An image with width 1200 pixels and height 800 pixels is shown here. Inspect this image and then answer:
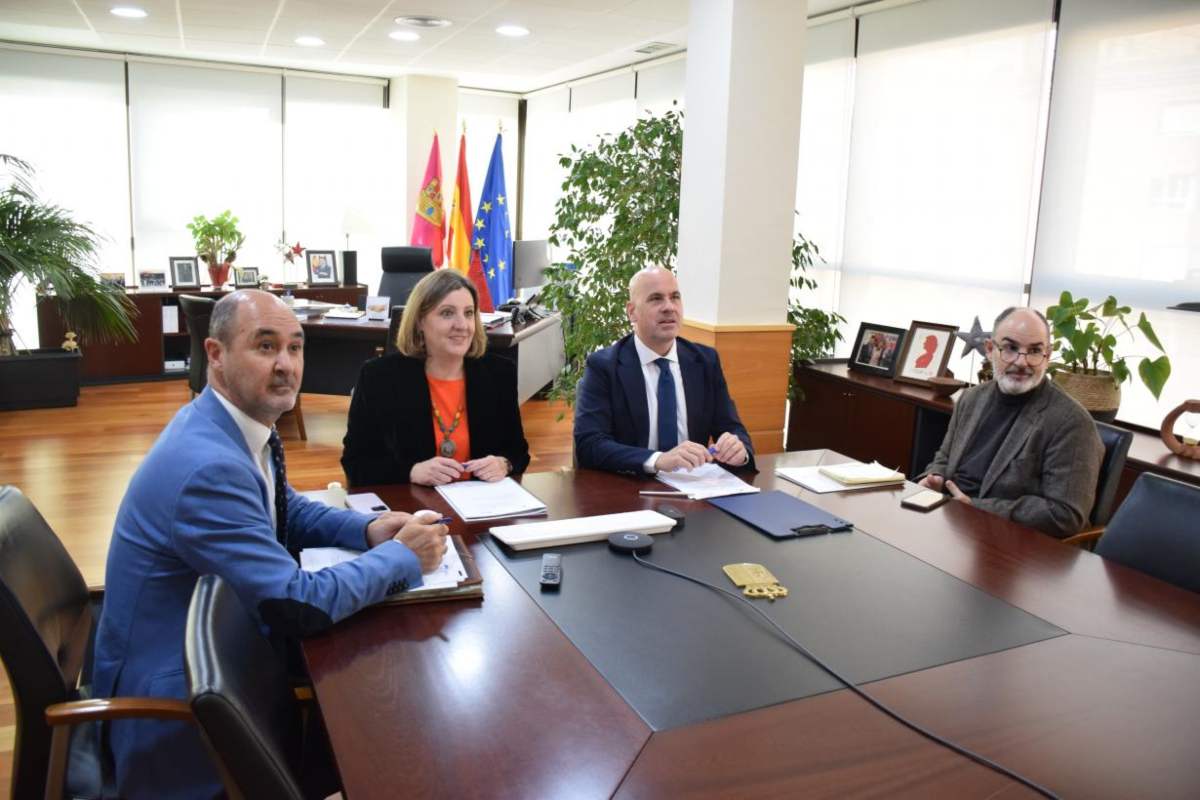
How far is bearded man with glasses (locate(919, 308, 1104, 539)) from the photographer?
95.5 inches

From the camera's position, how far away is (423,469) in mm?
2320

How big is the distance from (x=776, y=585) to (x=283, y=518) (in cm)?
99

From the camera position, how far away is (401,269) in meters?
6.72

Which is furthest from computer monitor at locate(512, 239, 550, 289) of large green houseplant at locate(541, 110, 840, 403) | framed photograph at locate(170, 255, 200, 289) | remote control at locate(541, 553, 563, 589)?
remote control at locate(541, 553, 563, 589)

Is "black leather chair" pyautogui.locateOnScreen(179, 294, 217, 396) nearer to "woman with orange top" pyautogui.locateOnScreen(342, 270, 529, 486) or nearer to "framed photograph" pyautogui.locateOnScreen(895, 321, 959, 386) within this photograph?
"woman with orange top" pyautogui.locateOnScreen(342, 270, 529, 486)

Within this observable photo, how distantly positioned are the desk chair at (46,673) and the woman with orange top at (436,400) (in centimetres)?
90

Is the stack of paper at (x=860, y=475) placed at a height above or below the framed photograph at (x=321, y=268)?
below

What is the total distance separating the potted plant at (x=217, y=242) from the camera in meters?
7.05

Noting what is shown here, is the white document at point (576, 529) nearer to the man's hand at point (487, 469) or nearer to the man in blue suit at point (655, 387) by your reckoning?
the man's hand at point (487, 469)

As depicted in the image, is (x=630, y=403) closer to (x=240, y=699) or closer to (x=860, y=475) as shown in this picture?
(x=860, y=475)

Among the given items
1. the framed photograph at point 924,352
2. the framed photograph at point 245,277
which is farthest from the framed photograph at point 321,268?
the framed photograph at point 924,352

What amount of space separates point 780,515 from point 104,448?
453 centimetres

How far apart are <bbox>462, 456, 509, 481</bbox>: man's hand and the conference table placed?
442 millimetres

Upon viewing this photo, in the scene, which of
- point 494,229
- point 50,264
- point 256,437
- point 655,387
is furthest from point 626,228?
point 50,264
